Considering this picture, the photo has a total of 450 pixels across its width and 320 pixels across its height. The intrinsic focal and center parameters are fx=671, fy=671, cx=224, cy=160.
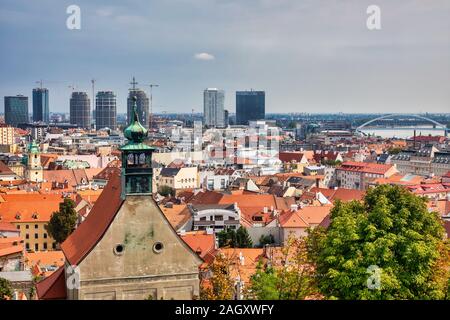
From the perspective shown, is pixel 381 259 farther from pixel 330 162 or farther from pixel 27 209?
pixel 330 162

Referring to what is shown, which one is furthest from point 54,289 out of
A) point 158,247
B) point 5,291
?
point 158,247

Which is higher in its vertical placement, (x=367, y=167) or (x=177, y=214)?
(x=367, y=167)

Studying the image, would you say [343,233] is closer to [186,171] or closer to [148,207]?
[148,207]

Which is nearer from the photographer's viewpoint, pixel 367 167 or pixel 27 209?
pixel 27 209

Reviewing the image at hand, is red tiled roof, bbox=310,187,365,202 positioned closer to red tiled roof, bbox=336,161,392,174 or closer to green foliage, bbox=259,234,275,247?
green foliage, bbox=259,234,275,247

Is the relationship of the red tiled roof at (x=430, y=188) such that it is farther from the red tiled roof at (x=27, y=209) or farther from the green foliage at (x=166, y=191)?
the red tiled roof at (x=27, y=209)

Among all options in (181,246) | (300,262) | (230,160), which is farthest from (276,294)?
(230,160)

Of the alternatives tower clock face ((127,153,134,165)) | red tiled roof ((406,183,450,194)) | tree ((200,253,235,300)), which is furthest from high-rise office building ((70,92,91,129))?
tree ((200,253,235,300))
